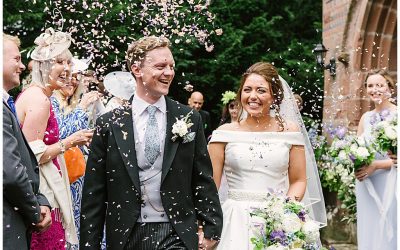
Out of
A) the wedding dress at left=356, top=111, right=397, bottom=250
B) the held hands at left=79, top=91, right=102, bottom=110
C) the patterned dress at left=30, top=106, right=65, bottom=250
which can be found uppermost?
the held hands at left=79, top=91, right=102, bottom=110

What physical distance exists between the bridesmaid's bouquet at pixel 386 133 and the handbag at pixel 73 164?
101 inches

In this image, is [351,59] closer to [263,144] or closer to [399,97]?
[399,97]

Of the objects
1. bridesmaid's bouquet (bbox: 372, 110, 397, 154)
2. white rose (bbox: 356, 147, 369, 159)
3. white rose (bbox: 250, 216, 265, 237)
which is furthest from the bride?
white rose (bbox: 356, 147, 369, 159)

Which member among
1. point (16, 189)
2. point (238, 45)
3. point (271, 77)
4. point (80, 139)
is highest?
point (238, 45)

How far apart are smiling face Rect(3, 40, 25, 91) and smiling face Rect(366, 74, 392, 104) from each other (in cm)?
369

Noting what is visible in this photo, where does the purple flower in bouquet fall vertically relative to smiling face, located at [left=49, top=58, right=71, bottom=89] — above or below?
below

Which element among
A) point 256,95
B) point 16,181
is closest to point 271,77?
point 256,95

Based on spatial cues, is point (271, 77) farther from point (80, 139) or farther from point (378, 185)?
point (378, 185)

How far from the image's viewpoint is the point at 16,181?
144 inches

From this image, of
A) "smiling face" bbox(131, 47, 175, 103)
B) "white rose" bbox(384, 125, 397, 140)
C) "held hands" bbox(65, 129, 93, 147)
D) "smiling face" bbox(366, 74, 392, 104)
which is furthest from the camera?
"smiling face" bbox(366, 74, 392, 104)

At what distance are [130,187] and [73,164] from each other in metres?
1.63

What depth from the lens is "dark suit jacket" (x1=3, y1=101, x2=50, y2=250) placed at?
366 centimetres

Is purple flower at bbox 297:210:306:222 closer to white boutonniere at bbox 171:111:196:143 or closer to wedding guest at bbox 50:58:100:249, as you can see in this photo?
white boutonniere at bbox 171:111:196:143

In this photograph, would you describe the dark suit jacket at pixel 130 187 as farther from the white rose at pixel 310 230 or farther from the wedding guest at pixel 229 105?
the wedding guest at pixel 229 105
